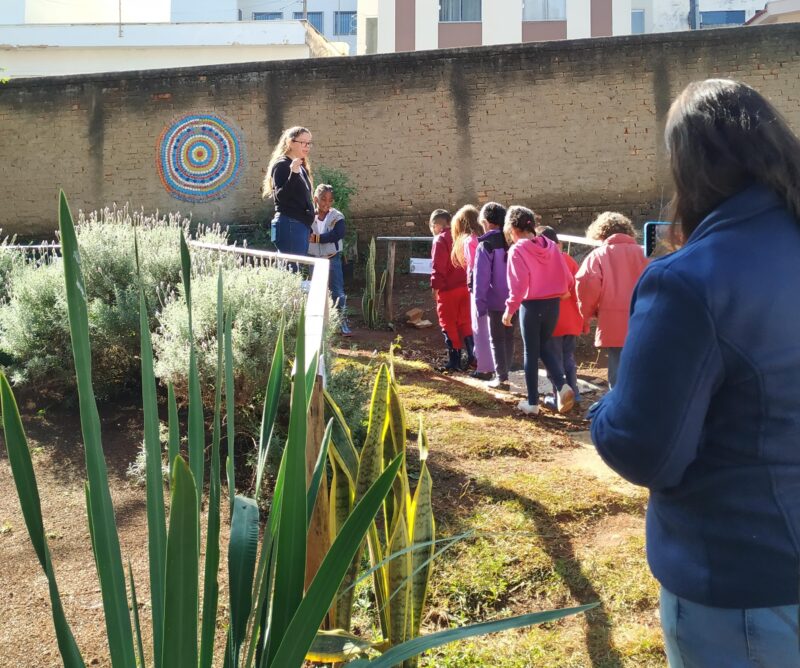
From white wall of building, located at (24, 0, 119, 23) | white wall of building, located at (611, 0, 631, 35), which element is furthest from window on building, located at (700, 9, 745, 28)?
white wall of building, located at (24, 0, 119, 23)

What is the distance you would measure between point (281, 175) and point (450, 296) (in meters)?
1.89

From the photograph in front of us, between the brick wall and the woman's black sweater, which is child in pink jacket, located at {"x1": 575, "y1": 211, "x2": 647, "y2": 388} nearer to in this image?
the woman's black sweater

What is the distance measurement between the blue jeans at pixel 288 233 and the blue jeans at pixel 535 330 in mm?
2150

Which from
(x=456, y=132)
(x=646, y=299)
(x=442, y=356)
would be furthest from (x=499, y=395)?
(x=456, y=132)

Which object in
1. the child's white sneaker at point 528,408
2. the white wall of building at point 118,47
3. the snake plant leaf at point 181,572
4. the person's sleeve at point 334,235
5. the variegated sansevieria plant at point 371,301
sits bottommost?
the child's white sneaker at point 528,408

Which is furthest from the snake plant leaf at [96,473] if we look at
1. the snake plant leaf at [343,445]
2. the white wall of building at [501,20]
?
the white wall of building at [501,20]

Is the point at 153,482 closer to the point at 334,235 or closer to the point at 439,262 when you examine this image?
the point at 439,262

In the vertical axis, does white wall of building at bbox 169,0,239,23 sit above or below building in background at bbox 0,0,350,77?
above

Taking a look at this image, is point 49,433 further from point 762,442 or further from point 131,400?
point 762,442

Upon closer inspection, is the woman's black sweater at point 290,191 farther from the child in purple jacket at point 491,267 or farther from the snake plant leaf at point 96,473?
the snake plant leaf at point 96,473

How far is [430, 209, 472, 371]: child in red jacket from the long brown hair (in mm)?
6171

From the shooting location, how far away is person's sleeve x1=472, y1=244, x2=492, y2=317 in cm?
698

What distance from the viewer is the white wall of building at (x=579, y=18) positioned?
28875mm

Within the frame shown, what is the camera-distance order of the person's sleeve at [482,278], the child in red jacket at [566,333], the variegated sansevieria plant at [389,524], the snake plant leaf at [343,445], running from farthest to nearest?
1. the person's sleeve at [482,278]
2. the child in red jacket at [566,333]
3. the snake plant leaf at [343,445]
4. the variegated sansevieria plant at [389,524]
